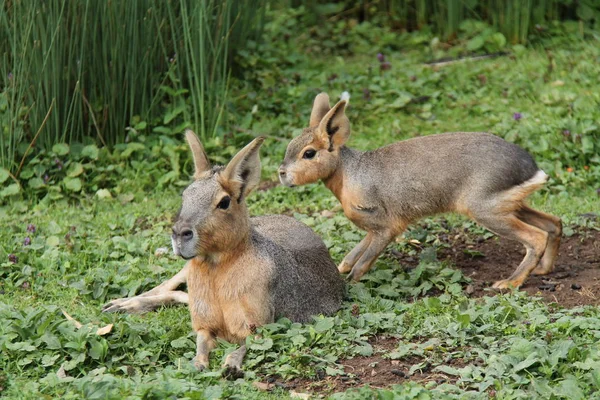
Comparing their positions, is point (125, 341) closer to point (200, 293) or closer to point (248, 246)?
point (200, 293)

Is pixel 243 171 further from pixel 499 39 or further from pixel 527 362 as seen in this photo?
pixel 499 39

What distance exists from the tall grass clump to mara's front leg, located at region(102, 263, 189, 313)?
2364 millimetres

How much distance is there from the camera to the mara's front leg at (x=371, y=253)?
637cm

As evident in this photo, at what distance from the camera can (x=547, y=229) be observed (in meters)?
6.41

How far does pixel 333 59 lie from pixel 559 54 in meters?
2.33

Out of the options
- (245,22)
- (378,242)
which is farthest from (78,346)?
(245,22)

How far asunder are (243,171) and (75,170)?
3.25 meters

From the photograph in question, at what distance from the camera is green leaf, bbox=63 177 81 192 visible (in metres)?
7.96

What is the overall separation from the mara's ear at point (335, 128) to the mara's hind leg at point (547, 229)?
1237 millimetres

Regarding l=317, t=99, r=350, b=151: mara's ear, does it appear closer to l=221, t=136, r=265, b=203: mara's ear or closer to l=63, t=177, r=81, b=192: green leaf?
l=221, t=136, r=265, b=203: mara's ear

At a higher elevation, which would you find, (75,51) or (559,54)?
(75,51)

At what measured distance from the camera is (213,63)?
8.56m

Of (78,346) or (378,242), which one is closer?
(78,346)

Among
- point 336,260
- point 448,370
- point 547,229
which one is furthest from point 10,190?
point 448,370
